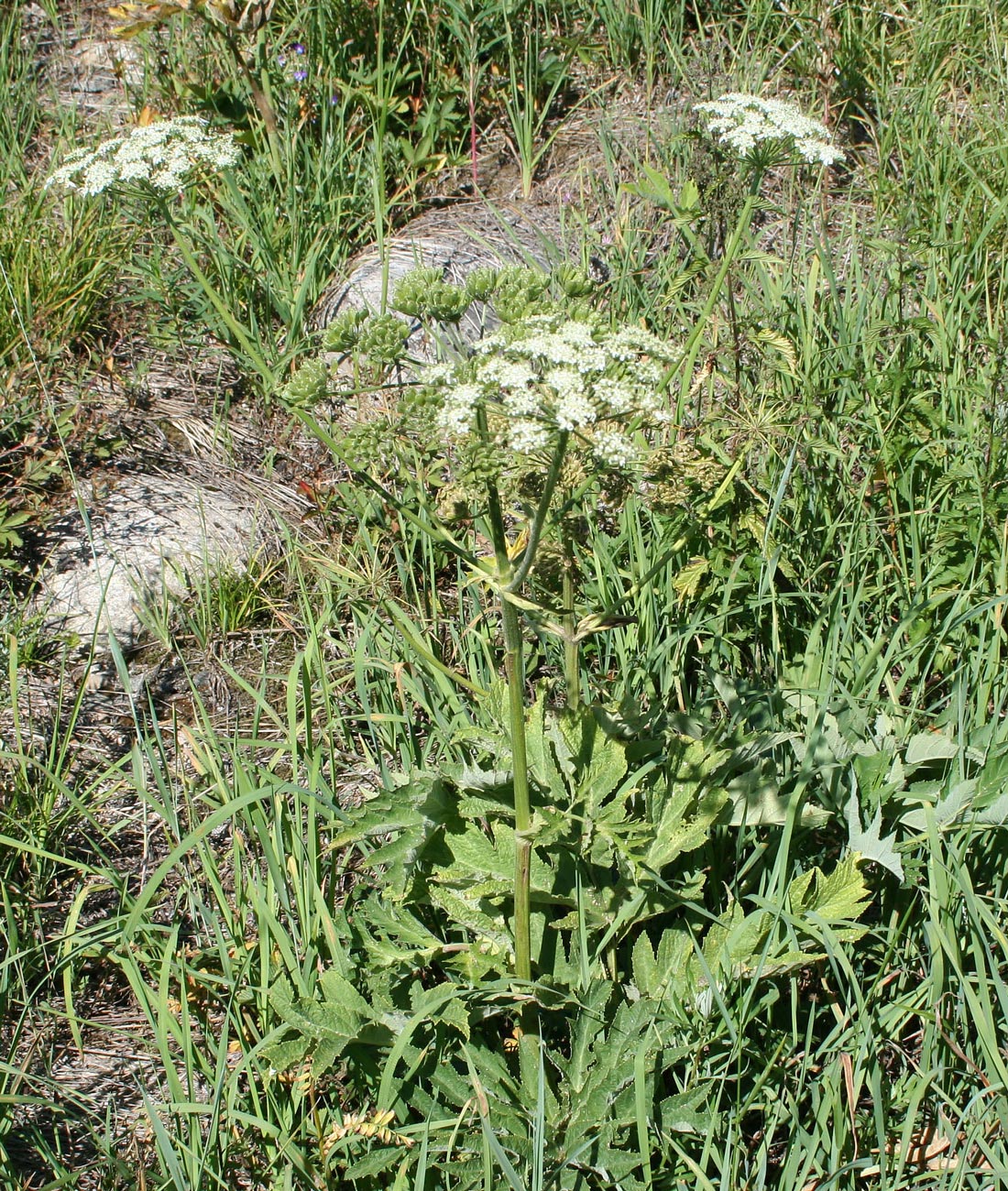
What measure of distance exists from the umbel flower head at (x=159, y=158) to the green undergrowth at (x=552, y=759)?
0.32 ft

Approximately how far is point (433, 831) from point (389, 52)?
12.2 ft

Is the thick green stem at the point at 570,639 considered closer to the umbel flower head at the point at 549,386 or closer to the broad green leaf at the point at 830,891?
the umbel flower head at the point at 549,386

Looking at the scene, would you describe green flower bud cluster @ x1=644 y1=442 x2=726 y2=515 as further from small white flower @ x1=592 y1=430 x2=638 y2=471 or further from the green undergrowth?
small white flower @ x1=592 y1=430 x2=638 y2=471

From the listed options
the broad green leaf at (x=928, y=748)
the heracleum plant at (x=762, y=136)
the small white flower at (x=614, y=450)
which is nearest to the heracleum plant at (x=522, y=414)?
the small white flower at (x=614, y=450)

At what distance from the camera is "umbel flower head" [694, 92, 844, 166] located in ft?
7.27

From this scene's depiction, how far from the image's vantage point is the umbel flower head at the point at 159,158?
7.33 feet

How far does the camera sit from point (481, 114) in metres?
4.80

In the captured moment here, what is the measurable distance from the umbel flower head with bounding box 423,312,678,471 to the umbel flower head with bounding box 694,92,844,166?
2.57ft

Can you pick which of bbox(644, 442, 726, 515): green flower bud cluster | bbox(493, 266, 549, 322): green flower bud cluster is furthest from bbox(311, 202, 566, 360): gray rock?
bbox(493, 266, 549, 322): green flower bud cluster

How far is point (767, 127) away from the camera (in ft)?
7.28

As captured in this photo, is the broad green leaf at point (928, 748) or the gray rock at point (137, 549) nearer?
the broad green leaf at point (928, 748)

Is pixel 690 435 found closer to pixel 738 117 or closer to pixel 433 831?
pixel 738 117

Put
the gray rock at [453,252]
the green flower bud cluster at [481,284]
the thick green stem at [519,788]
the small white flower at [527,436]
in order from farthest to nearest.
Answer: the gray rock at [453,252] → the green flower bud cluster at [481,284] → the thick green stem at [519,788] → the small white flower at [527,436]

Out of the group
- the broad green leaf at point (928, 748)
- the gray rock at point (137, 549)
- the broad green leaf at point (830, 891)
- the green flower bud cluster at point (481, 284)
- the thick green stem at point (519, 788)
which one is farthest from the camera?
the gray rock at point (137, 549)
